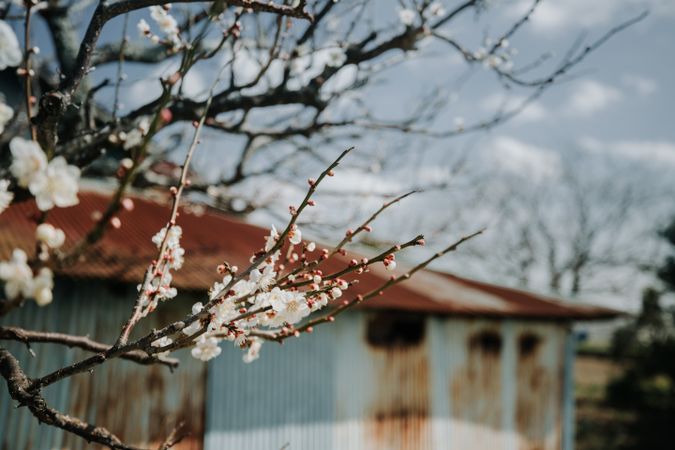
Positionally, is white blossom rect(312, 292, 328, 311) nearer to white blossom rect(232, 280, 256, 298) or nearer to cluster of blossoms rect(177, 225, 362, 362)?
cluster of blossoms rect(177, 225, 362, 362)

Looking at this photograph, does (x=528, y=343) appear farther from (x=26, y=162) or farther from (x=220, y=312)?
(x=26, y=162)

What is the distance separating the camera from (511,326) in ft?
34.1

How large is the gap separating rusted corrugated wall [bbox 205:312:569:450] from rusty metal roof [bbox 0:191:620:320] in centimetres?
58

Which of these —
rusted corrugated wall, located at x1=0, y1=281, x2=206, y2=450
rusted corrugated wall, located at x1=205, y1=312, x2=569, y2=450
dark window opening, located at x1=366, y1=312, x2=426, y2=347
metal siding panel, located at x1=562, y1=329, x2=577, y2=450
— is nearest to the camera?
rusted corrugated wall, located at x1=0, y1=281, x2=206, y2=450

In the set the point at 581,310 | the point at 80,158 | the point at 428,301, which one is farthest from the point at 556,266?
the point at 80,158

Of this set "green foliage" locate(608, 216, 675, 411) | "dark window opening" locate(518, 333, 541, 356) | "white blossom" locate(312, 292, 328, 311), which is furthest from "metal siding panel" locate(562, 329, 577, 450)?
"white blossom" locate(312, 292, 328, 311)

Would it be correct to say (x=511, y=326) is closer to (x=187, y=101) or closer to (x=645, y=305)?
(x=187, y=101)

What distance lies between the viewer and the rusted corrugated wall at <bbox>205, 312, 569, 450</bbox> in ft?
21.8

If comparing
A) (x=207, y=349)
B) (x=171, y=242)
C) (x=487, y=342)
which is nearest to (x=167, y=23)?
(x=171, y=242)

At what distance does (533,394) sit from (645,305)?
13527 mm

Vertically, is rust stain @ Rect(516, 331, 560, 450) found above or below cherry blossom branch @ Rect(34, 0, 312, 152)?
below

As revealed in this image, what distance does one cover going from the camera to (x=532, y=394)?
10.6 metres

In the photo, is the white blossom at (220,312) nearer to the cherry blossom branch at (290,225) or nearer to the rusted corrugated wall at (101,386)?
the cherry blossom branch at (290,225)

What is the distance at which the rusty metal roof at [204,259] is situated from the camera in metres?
5.32
